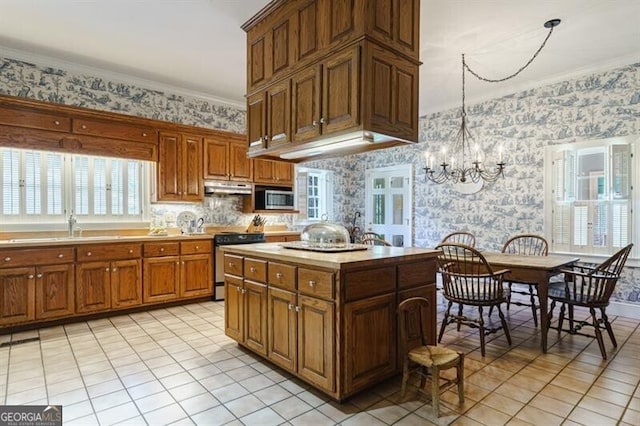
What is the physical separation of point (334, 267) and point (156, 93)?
13.6ft

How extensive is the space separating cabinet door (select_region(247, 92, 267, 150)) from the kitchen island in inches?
40.5

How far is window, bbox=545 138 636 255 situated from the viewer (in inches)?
157

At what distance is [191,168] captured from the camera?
484 centimetres

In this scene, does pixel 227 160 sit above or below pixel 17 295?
above

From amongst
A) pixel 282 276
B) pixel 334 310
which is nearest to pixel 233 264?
pixel 282 276

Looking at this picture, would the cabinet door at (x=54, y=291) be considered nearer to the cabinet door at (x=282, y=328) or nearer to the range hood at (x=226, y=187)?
the range hood at (x=226, y=187)

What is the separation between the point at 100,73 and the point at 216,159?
1728mm

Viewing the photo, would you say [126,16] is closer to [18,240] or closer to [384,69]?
[384,69]

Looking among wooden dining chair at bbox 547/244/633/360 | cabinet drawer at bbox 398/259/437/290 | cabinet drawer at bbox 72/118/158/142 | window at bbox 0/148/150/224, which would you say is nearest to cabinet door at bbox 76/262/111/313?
window at bbox 0/148/150/224

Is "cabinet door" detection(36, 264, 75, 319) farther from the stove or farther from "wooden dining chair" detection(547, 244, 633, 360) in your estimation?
"wooden dining chair" detection(547, 244, 633, 360)

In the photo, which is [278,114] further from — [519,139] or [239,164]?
[519,139]

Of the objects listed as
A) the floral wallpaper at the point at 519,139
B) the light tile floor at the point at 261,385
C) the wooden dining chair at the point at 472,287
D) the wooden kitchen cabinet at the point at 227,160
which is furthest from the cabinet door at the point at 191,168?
the floral wallpaper at the point at 519,139

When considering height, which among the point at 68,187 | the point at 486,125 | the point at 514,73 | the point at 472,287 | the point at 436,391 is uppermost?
the point at 514,73

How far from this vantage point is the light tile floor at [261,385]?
2045 millimetres
